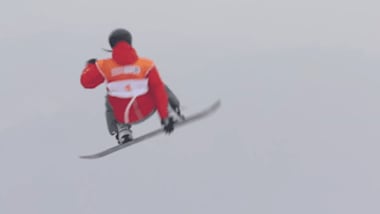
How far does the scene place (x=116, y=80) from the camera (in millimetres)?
18703

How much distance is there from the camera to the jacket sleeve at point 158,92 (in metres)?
18.5

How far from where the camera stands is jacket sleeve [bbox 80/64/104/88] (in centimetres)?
1889

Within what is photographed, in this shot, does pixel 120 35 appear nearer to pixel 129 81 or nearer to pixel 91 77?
pixel 129 81

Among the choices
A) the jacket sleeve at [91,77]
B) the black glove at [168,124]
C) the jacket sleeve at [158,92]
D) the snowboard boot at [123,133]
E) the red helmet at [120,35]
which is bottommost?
the snowboard boot at [123,133]

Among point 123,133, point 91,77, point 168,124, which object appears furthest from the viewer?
point 123,133

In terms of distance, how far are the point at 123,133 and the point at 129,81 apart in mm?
2248

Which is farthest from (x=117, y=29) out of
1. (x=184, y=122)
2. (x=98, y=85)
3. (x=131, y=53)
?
(x=184, y=122)

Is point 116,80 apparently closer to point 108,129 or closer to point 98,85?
point 98,85

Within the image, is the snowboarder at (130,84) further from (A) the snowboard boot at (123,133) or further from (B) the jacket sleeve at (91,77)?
(A) the snowboard boot at (123,133)

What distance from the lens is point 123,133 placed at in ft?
66.7

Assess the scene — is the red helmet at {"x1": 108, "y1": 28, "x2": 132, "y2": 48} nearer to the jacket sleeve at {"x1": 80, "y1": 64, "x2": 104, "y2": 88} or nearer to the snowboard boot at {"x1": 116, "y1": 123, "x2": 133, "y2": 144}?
the jacket sleeve at {"x1": 80, "y1": 64, "x2": 104, "y2": 88}

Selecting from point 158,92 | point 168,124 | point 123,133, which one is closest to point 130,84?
point 158,92

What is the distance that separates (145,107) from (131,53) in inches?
68.7

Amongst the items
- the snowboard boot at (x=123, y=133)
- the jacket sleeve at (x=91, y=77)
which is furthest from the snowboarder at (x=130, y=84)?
the snowboard boot at (x=123, y=133)
